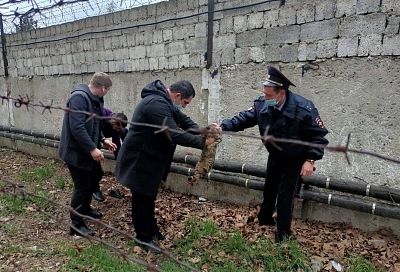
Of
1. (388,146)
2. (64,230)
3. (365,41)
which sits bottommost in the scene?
(64,230)

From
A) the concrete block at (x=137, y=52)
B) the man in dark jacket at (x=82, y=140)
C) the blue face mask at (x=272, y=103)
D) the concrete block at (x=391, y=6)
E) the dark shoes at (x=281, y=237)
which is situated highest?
the concrete block at (x=391, y=6)

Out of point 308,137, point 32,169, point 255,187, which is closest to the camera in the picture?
point 308,137

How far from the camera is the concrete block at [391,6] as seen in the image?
3.54 m

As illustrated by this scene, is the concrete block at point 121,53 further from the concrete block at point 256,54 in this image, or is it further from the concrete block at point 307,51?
the concrete block at point 307,51

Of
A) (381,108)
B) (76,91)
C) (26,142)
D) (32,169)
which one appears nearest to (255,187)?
(381,108)

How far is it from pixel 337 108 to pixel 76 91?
2820 mm

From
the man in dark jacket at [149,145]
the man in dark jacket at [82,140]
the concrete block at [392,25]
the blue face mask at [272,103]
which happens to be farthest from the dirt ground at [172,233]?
the concrete block at [392,25]

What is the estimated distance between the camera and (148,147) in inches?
139

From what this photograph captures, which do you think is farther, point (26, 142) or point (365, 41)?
point (26, 142)

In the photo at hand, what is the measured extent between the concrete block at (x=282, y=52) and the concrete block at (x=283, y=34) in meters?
0.06

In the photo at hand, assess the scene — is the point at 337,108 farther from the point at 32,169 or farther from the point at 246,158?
the point at 32,169

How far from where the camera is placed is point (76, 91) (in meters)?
4.04

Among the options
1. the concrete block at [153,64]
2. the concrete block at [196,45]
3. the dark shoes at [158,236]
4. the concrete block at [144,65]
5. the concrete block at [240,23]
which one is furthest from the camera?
the concrete block at [144,65]

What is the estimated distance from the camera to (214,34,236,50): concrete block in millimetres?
4863
